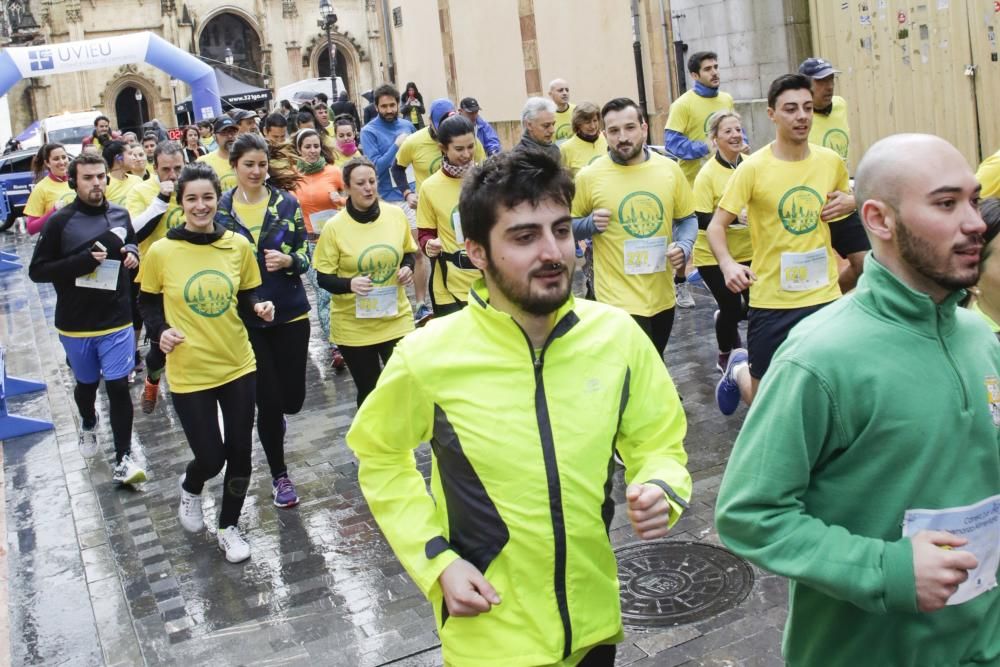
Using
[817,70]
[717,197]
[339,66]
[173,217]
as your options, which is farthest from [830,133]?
[339,66]

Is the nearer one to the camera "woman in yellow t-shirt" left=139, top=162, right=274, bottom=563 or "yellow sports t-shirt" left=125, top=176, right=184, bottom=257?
"woman in yellow t-shirt" left=139, top=162, right=274, bottom=563

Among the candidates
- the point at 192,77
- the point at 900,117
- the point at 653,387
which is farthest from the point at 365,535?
the point at 192,77

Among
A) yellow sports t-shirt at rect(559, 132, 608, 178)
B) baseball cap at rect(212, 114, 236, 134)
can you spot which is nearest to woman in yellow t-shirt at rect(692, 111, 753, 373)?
yellow sports t-shirt at rect(559, 132, 608, 178)

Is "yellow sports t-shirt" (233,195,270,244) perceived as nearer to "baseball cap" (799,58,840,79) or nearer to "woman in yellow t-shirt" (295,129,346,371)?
"woman in yellow t-shirt" (295,129,346,371)

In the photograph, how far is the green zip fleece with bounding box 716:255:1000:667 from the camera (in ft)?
8.95

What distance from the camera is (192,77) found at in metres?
29.1

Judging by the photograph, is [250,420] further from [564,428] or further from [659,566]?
[564,428]

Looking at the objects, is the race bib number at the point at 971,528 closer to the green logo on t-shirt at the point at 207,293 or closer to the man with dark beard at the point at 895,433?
the man with dark beard at the point at 895,433

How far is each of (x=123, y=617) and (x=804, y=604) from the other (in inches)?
165

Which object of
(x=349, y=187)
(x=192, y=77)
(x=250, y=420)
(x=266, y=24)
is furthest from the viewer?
(x=266, y=24)

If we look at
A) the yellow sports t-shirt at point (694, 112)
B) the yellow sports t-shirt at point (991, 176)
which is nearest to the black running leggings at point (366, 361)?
the yellow sports t-shirt at point (991, 176)

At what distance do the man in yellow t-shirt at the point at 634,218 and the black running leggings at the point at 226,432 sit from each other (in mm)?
2171

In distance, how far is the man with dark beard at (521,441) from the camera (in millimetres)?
3188

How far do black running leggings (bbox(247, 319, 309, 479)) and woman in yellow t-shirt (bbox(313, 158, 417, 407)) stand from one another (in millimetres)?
292
